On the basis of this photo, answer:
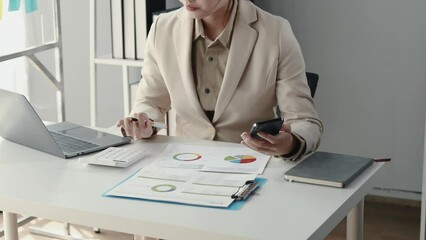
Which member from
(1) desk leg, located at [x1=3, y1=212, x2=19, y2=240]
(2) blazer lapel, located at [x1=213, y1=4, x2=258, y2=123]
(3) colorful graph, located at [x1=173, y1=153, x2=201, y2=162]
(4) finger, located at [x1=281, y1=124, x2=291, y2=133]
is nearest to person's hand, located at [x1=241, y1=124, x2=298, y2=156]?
(4) finger, located at [x1=281, y1=124, x2=291, y2=133]

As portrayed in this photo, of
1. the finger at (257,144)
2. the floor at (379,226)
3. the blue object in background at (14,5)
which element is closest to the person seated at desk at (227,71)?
the finger at (257,144)

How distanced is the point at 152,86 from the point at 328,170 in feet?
2.34

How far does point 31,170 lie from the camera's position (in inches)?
75.2

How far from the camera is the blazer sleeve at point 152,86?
2.29 metres

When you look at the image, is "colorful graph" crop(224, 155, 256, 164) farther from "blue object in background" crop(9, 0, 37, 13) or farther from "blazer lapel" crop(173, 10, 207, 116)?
"blue object in background" crop(9, 0, 37, 13)

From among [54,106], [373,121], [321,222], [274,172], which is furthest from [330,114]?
[321,222]

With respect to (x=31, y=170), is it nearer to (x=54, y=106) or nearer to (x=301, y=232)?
(x=301, y=232)

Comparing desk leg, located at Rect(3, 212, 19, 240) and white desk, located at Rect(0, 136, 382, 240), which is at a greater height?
white desk, located at Rect(0, 136, 382, 240)

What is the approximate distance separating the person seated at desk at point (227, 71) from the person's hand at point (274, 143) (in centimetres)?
17

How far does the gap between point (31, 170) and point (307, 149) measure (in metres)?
0.69

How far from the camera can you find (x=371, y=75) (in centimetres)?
339

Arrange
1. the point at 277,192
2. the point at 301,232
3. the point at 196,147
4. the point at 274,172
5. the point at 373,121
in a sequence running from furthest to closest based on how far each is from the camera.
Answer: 1. the point at 373,121
2. the point at 196,147
3. the point at 274,172
4. the point at 277,192
5. the point at 301,232

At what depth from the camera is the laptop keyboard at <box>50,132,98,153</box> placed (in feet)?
6.79

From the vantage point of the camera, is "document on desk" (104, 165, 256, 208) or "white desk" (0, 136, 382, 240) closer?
"white desk" (0, 136, 382, 240)
